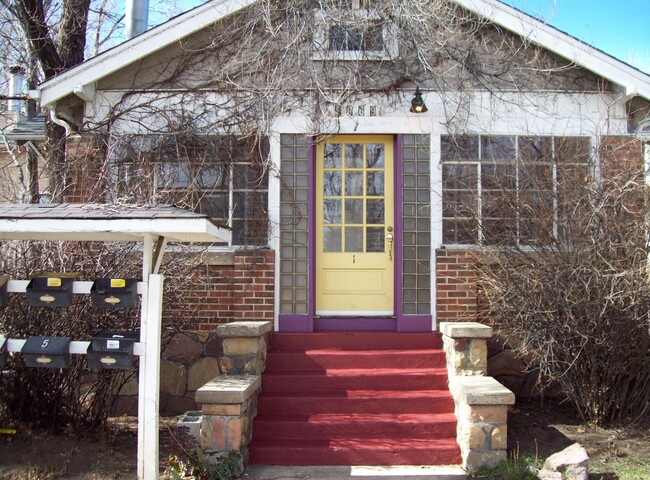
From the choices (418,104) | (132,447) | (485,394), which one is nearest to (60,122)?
(132,447)

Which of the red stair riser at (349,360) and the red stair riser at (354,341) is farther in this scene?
the red stair riser at (354,341)

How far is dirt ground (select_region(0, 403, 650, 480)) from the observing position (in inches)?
189

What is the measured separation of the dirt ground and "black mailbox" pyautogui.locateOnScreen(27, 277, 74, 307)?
1267 mm

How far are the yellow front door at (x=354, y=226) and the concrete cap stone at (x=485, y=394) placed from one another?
1819 mm

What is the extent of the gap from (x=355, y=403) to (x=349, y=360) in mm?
592

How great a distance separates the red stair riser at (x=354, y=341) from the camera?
22.4 ft

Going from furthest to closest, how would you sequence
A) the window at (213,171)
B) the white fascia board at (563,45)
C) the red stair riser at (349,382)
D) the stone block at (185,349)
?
the window at (213,171) < the stone block at (185,349) < the white fascia board at (563,45) < the red stair riser at (349,382)

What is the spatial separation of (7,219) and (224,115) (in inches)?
138

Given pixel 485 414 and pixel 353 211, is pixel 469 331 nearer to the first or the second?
pixel 485 414

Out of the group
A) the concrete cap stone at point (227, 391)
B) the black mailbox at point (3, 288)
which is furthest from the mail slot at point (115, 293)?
the concrete cap stone at point (227, 391)

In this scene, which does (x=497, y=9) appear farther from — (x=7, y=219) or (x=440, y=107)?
(x=7, y=219)

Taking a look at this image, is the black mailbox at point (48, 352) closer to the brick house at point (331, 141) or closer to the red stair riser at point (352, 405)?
the red stair riser at point (352, 405)

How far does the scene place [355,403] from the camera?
6078mm

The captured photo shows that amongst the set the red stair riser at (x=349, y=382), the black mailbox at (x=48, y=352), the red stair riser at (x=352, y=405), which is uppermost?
the black mailbox at (x=48, y=352)
